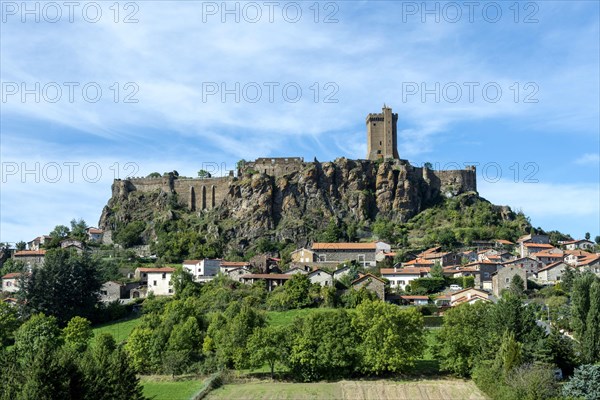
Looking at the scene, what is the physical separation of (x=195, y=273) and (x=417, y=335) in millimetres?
40753

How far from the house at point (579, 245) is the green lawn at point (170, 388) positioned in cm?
6602

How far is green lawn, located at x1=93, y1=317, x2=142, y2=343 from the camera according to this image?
60.2m

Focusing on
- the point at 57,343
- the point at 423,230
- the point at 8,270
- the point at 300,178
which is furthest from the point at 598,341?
the point at 8,270

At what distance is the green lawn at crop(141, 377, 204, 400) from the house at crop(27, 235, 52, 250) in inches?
2487

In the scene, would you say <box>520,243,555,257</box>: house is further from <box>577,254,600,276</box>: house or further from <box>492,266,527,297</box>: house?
<box>492,266,527,297</box>: house

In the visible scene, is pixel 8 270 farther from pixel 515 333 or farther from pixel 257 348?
pixel 515 333

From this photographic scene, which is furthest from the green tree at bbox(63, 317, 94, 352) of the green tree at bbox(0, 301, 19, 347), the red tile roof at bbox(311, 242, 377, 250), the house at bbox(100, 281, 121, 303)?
the red tile roof at bbox(311, 242, 377, 250)

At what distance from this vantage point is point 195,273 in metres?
82.1

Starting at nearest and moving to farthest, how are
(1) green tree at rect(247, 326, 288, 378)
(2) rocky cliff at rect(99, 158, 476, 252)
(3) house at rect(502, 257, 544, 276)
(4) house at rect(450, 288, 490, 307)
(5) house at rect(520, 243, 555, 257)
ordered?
(1) green tree at rect(247, 326, 288, 378) → (4) house at rect(450, 288, 490, 307) → (3) house at rect(502, 257, 544, 276) → (5) house at rect(520, 243, 555, 257) → (2) rocky cliff at rect(99, 158, 476, 252)

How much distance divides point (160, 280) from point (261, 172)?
113 feet

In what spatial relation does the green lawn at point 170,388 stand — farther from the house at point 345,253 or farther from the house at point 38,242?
the house at point 38,242

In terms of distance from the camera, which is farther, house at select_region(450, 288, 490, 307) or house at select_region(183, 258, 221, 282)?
house at select_region(183, 258, 221, 282)

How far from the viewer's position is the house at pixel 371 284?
65.9 m

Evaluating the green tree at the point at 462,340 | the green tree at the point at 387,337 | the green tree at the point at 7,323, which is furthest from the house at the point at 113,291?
the green tree at the point at 462,340
